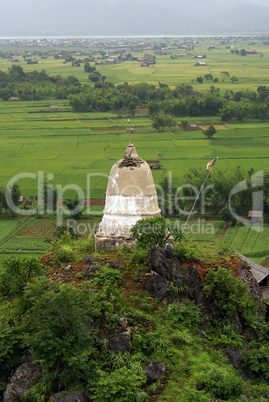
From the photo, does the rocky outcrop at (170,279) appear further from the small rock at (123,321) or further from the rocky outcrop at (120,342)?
the rocky outcrop at (120,342)

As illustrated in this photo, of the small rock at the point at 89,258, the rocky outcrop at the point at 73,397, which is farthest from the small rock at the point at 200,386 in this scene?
the small rock at the point at 89,258

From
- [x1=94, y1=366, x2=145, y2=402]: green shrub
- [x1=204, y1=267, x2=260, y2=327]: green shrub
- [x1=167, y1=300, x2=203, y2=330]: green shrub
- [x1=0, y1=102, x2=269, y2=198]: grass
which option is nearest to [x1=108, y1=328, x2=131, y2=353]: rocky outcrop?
[x1=94, y1=366, x2=145, y2=402]: green shrub

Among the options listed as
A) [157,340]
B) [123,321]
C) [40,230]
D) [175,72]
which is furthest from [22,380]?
[175,72]

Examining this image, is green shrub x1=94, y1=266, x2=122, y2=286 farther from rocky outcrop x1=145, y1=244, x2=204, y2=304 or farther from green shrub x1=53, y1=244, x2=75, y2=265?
green shrub x1=53, y1=244, x2=75, y2=265

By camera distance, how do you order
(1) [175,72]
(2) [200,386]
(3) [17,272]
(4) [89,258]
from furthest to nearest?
(1) [175,72] → (4) [89,258] → (3) [17,272] → (2) [200,386]

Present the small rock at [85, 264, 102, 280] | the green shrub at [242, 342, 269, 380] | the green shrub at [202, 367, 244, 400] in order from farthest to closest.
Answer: the small rock at [85, 264, 102, 280]
the green shrub at [242, 342, 269, 380]
the green shrub at [202, 367, 244, 400]

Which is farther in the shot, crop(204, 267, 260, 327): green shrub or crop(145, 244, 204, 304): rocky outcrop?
crop(145, 244, 204, 304): rocky outcrop

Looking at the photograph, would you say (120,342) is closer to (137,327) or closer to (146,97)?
(137,327)
